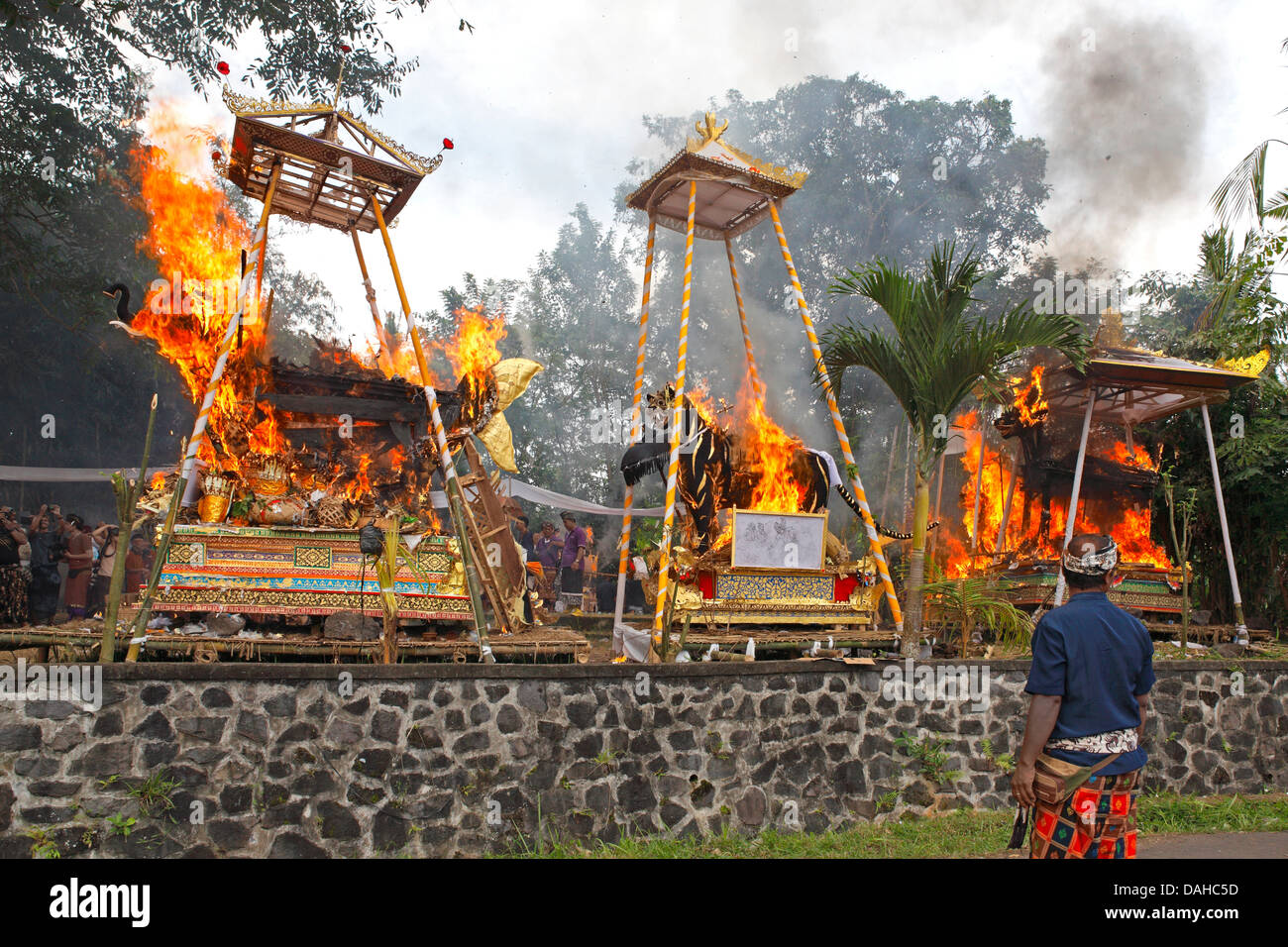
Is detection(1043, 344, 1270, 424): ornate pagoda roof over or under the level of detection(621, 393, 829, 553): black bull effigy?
over

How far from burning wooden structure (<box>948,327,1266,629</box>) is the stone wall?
5.12 meters

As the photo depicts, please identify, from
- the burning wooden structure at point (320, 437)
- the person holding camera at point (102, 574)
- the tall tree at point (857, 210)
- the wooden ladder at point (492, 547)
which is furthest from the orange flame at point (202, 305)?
the tall tree at point (857, 210)

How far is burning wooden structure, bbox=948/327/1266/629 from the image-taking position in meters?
12.1

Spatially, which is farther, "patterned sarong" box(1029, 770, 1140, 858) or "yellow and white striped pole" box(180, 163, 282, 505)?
"yellow and white striped pole" box(180, 163, 282, 505)

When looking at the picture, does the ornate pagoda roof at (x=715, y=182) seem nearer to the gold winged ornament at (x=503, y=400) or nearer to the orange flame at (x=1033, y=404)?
the gold winged ornament at (x=503, y=400)

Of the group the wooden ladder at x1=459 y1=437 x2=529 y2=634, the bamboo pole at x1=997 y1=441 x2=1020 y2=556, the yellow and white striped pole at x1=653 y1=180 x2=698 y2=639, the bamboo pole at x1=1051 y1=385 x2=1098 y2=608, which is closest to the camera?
the yellow and white striped pole at x1=653 y1=180 x2=698 y2=639

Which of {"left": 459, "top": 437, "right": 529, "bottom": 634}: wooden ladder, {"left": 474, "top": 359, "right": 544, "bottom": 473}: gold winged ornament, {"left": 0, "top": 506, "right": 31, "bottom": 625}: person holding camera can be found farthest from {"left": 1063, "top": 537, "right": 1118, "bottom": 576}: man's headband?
{"left": 0, "top": 506, "right": 31, "bottom": 625}: person holding camera

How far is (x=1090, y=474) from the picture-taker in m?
13.4

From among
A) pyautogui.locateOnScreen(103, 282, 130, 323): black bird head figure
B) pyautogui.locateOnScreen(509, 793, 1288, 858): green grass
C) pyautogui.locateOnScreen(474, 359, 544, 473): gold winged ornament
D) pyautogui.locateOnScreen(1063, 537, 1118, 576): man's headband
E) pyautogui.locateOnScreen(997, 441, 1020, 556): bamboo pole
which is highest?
pyautogui.locateOnScreen(103, 282, 130, 323): black bird head figure

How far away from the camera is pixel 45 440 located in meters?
25.0

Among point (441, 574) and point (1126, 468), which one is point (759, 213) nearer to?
point (441, 574)

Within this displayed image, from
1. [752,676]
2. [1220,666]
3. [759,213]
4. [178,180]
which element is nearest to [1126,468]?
[1220,666]

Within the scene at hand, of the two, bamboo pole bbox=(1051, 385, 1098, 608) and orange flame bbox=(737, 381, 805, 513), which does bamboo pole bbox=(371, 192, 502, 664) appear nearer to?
orange flame bbox=(737, 381, 805, 513)
